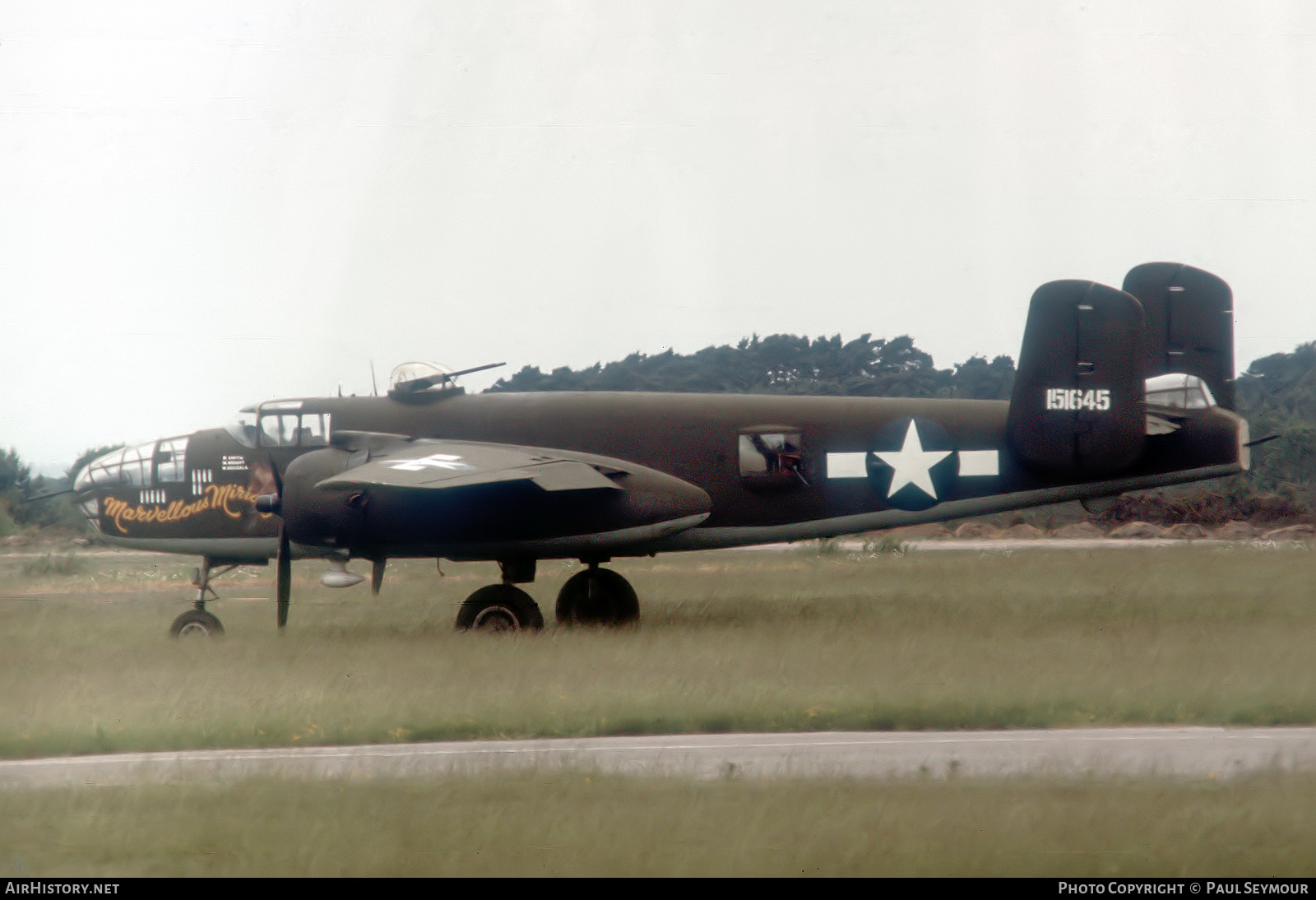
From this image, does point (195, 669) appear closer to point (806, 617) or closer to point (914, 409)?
point (806, 617)

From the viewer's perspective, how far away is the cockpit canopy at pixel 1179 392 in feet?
60.8

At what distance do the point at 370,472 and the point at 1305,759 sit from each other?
458 inches

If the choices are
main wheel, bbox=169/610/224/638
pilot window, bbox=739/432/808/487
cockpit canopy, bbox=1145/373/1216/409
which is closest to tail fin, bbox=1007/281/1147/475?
cockpit canopy, bbox=1145/373/1216/409

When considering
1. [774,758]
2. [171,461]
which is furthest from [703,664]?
[171,461]

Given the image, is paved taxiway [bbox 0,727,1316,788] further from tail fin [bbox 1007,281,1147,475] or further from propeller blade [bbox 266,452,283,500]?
tail fin [bbox 1007,281,1147,475]

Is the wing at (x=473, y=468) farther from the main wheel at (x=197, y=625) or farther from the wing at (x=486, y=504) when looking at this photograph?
the main wheel at (x=197, y=625)

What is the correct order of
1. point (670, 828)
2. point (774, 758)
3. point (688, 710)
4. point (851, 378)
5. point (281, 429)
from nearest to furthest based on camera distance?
point (670, 828)
point (774, 758)
point (688, 710)
point (281, 429)
point (851, 378)

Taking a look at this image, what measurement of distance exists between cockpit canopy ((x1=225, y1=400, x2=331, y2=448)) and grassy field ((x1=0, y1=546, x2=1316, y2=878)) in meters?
2.98

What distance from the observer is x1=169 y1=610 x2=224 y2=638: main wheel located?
1738 centimetres

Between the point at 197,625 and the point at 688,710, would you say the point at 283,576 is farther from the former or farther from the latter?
the point at 688,710

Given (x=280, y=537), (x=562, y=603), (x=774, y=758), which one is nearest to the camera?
(x=774, y=758)

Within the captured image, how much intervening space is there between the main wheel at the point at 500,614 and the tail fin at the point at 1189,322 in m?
11.7

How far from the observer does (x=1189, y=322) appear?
20438 mm

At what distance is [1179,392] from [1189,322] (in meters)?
2.45
